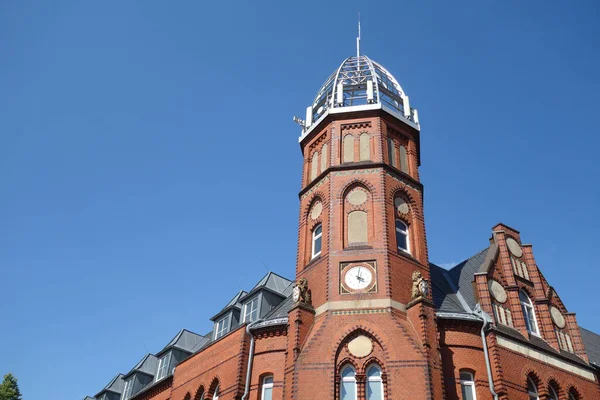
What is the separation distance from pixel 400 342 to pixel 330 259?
4.77 meters

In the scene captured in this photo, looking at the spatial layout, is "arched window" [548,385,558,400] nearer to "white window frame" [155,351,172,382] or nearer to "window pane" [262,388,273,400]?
"window pane" [262,388,273,400]

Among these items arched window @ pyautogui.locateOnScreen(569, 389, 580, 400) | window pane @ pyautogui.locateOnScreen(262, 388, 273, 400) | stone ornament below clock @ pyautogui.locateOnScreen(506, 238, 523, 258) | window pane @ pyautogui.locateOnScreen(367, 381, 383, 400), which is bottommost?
window pane @ pyautogui.locateOnScreen(367, 381, 383, 400)

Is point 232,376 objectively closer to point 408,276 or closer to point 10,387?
point 408,276

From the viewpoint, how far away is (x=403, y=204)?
91.5 feet

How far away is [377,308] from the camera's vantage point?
2338 cm

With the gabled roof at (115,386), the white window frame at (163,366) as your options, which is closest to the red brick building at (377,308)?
the white window frame at (163,366)

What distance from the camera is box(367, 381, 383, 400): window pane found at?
21.5 metres

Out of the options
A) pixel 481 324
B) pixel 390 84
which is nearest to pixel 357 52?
pixel 390 84

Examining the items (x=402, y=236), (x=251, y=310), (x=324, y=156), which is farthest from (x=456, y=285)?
(x=251, y=310)

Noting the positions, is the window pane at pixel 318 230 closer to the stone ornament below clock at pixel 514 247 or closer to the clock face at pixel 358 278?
the clock face at pixel 358 278

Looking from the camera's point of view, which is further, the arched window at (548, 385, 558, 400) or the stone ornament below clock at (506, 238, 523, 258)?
the stone ornament below clock at (506, 238, 523, 258)

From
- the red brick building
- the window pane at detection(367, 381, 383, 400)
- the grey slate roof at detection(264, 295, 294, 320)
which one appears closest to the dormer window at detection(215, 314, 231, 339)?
the red brick building

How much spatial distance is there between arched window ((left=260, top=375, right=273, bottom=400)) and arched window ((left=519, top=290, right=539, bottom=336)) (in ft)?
38.4

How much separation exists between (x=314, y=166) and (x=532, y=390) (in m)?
14.1
